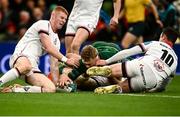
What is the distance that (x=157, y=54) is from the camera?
581 inches

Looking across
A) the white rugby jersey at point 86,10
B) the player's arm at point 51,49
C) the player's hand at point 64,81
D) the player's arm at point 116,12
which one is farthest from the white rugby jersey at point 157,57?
the white rugby jersey at point 86,10

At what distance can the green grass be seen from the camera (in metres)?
11.7

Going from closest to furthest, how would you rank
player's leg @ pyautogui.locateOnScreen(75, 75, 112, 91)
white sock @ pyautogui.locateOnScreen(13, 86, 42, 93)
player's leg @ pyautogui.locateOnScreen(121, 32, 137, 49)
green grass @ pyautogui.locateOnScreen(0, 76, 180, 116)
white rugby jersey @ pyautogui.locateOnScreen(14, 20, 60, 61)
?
green grass @ pyautogui.locateOnScreen(0, 76, 180, 116) → white sock @ pyautogui.locateOnScreen(13, 86, 42, 93) → white rugby jersey @ pyautogui.locateOnScreen(14, 20, 60, 61) → player's leg @ pyautogui.locateOnScreen(75, 75, 112, 91) → player's leg @ pyautogui.locateOnScreen(121, 32, 137, 49)

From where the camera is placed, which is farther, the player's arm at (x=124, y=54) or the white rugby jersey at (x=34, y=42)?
the player's arm at (x=124, y=54)

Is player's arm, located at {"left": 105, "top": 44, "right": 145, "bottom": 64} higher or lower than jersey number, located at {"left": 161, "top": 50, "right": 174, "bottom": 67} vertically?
higher

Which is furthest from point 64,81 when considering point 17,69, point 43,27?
point 43,27

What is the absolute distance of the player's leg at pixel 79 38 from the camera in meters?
16.0

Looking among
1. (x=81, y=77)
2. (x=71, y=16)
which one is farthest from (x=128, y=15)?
(x=81, y=77)

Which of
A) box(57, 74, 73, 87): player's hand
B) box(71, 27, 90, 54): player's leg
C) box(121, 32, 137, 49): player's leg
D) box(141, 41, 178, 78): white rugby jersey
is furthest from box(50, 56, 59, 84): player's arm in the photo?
box(121, 32, 137, 49): player's leg

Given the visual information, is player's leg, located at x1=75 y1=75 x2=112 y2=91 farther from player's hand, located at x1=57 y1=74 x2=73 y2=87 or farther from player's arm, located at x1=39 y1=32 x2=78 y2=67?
Result: player's arm, located at x1=39 y1=32 x2=78 y2=67

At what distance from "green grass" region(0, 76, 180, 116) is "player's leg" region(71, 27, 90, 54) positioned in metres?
1.79

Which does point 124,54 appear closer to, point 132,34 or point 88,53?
point 88,53

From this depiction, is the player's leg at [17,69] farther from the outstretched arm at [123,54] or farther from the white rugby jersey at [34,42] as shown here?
the outstretched arm at [123,54]

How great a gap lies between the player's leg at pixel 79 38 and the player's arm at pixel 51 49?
1488 millimetres
